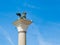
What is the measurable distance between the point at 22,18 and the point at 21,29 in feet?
5.11

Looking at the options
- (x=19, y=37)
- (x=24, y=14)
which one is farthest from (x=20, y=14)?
(x=19, y=37)

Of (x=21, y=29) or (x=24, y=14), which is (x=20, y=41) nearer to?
(x=21, y=29)

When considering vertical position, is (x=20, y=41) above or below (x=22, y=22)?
below

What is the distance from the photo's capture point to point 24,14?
62.3ft

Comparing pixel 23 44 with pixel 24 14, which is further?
pixel 24 14

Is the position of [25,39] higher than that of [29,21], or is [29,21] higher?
[29,21]

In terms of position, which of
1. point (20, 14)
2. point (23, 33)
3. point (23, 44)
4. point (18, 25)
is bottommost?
point (23, 44)

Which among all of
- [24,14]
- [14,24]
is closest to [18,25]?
[14,24]

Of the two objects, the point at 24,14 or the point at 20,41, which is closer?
the point at 20,41

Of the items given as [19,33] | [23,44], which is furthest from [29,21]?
[23,44]

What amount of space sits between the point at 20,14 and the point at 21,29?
2220 mm

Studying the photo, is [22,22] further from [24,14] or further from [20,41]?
[20,41]

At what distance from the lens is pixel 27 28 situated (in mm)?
18594

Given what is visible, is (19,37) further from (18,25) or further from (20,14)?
(20,14)
